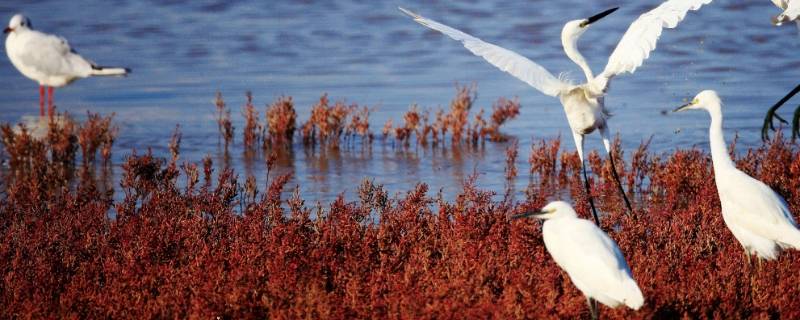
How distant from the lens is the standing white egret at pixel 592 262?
4770mm

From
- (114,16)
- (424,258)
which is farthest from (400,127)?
(114,16)

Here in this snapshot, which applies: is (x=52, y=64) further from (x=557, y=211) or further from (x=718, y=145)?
(x=557, y=211)

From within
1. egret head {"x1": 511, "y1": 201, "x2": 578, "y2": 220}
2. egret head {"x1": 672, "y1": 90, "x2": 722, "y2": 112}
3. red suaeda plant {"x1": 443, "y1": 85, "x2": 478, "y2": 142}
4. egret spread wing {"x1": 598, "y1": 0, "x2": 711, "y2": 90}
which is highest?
egret spread wing {"x1": 598, "y1": 0, "x2": 711, "y2": 90}

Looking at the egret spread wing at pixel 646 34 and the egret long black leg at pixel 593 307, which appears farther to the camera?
the egret spread wing at pixel 646 34

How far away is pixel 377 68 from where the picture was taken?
52.3ft

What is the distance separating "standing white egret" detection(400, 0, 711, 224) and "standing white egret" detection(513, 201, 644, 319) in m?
1.75

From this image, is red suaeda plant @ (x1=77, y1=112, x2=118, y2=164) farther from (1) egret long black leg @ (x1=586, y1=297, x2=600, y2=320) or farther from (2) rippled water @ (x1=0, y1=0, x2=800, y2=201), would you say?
(1) egret long black leg @ (x1=586, y1=297, x2=600, y2=320)

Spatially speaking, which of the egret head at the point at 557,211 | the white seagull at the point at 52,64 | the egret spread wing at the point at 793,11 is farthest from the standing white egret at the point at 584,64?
the white seagull at the point at 52,64

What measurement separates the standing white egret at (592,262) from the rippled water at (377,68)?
3.87m

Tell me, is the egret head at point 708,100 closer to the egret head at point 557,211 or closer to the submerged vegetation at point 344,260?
the submerged vegetation at point 344,260

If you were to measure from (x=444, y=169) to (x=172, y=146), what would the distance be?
2123 mm

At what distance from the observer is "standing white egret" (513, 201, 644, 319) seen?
15.6 ft

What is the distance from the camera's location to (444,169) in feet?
33.1

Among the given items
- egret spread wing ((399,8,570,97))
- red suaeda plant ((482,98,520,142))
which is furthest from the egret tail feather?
egret spread wing ((399,8,570,97))
